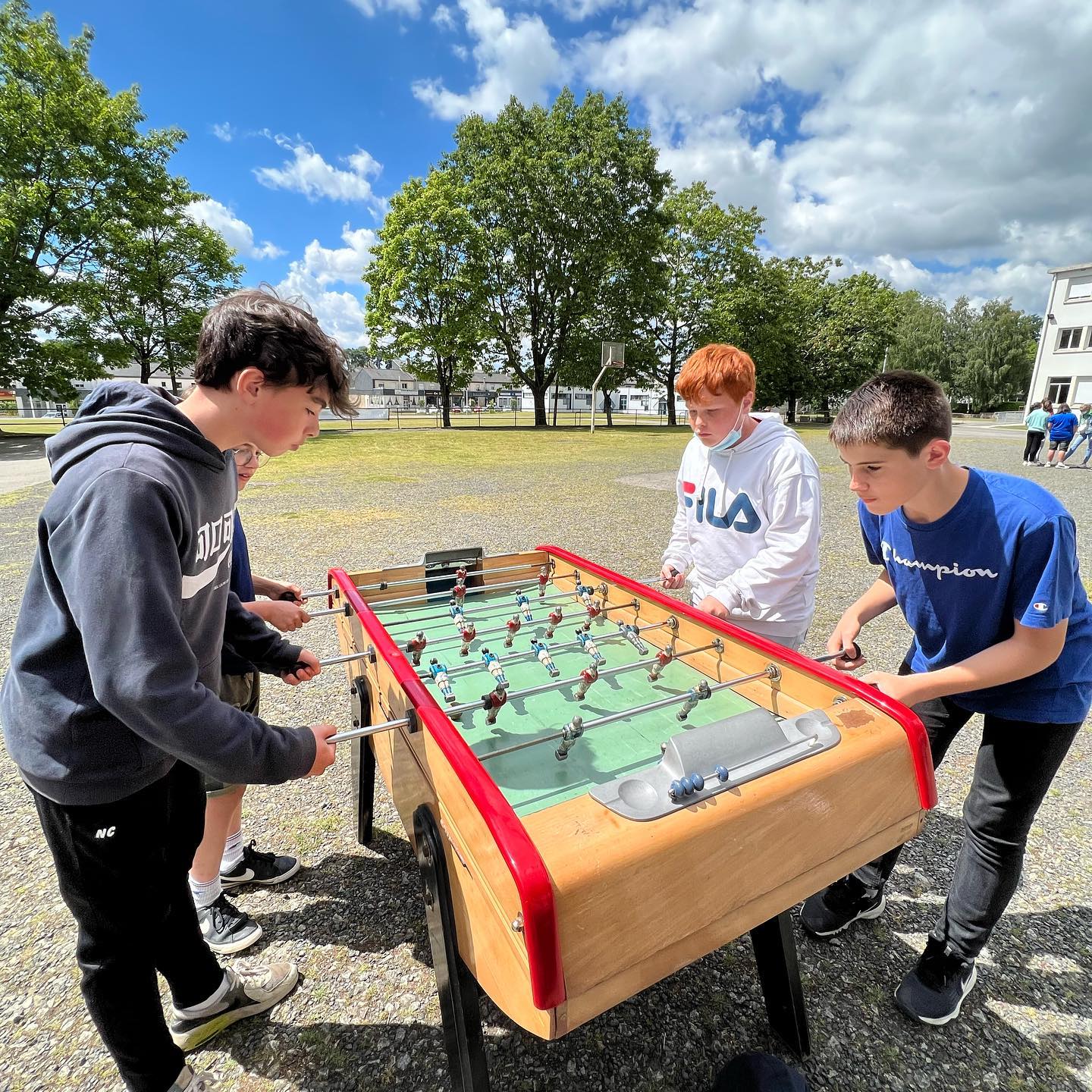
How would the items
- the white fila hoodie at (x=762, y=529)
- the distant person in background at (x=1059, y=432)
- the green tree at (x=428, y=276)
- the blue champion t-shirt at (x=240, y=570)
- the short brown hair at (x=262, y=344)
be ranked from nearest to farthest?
the short brown hair at (x=262, y=344), the blue champion t-shirt at (x=240, y=570), the white fila hoodie at (x=762, y=529), the distant person in background at (x=1059, y=432), the green tree at (x=428, y=276)

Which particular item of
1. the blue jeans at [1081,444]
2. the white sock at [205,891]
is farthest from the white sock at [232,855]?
the blue jeans at [1081,444]

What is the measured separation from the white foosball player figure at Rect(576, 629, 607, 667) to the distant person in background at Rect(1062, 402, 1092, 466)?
17637mm

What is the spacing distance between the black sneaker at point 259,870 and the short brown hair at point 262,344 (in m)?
1.95

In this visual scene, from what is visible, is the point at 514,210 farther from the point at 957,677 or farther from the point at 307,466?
the point at 957,677

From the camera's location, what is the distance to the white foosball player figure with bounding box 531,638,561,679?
200cm

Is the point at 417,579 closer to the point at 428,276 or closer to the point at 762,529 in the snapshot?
the point at 762,529

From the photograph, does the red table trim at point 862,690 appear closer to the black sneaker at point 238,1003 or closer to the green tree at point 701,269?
the black sneaker at point 238,1003

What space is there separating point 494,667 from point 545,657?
24 cm

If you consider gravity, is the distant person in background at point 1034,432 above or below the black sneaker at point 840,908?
above

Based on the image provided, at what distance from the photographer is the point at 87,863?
1253 mm

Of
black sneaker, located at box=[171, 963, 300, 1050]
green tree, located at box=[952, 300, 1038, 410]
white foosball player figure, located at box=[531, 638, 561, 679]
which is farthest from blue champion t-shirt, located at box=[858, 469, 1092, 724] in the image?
green tree, located at box=[952, 300, 1038, 410]

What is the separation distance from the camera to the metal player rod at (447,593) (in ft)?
8.58

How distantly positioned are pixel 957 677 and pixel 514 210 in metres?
27.5

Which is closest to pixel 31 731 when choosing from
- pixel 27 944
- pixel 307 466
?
pixel 27 944
